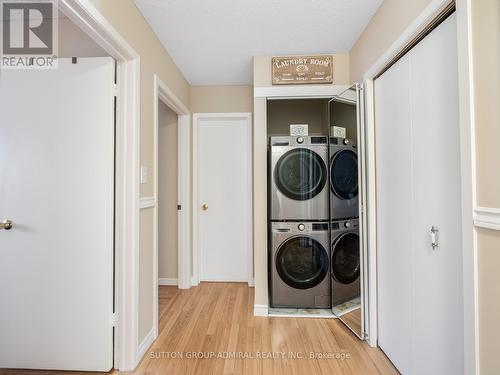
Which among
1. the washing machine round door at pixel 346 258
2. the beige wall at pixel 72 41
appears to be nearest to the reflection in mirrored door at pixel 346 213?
the washing machine round door at pixel 346 258

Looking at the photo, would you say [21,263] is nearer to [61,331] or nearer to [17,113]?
[61,331]

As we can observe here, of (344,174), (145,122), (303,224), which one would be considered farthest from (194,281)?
(344,174)

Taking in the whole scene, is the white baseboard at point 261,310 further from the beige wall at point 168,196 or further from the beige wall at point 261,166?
the beige wall at point 168,196

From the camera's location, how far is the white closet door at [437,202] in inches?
44.2

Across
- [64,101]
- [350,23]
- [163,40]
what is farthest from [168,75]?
[350,23]

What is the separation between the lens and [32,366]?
1.57m

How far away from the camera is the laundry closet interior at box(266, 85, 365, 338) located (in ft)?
7.61

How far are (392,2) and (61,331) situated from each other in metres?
2.98

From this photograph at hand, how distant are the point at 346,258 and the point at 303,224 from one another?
483mm

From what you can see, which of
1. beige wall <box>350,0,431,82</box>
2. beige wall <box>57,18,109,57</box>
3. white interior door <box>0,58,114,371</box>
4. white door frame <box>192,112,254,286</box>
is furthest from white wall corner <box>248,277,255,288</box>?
beige wall <box>57,18,109,57</box>

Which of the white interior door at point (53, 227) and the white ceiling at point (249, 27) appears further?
the white ceiling at point (249, 27)

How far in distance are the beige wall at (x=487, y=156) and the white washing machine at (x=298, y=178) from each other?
1408 mm

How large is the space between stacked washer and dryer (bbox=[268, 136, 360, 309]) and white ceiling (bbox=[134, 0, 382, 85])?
2.75 feet

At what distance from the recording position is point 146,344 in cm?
180
